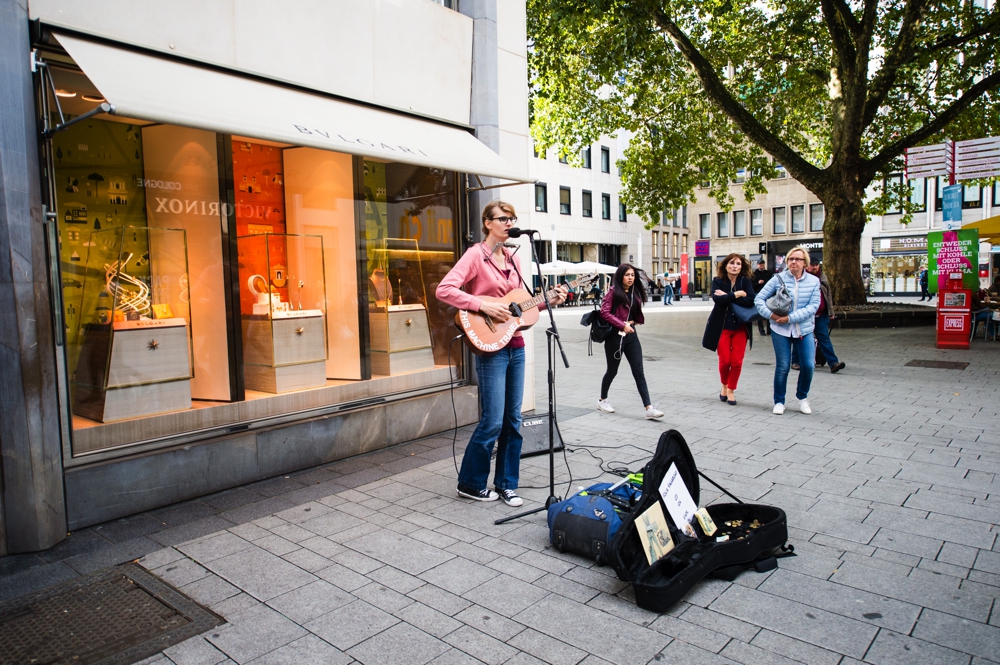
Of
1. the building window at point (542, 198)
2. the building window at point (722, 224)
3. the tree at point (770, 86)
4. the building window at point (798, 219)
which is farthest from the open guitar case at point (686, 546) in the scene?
the building window at point (722, 224)

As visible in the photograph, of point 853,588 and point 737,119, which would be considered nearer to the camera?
point 853,588

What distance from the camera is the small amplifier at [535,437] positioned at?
19.4 ft

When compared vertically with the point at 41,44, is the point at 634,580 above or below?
below

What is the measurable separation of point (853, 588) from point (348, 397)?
4.46 m

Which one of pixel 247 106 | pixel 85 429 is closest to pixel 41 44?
pixel 247 106

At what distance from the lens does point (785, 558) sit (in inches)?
150

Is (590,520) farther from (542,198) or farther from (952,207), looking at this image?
(542,198)

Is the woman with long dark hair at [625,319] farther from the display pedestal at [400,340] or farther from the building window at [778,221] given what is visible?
the building window at [778,221]

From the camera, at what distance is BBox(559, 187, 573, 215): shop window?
145 ft

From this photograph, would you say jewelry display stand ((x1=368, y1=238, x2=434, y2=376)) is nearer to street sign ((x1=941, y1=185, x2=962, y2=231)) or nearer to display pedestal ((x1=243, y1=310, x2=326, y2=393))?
display pedestal ((x1=243, y1=310, x2=326, y2=393))

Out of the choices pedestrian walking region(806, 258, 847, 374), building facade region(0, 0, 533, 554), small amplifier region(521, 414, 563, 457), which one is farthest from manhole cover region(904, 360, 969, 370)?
small amplifier region(521, 414, 563, 457)

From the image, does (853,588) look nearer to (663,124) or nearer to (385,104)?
(385,104)

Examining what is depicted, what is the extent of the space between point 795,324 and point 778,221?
4694 cm

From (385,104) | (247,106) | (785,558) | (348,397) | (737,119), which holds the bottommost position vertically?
(785,558)
